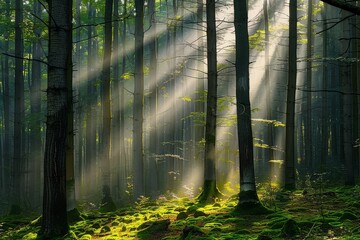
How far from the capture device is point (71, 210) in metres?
10.1

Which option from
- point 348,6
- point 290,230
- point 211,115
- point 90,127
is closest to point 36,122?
point 90,127

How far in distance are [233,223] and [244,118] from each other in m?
2.77

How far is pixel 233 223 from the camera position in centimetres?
770

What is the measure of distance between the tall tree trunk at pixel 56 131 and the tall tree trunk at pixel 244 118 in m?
4.38

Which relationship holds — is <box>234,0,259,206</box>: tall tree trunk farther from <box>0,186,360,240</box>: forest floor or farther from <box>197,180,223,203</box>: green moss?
<box>197,180,223,203</box>: green moss

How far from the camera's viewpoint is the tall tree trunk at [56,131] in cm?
659

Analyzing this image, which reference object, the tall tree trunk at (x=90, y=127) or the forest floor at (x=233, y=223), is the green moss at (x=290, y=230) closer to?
the forest floor at (x=233, y=223)

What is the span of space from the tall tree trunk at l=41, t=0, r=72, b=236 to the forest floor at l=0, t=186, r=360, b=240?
1.30 ft

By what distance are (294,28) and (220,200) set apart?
7.02m

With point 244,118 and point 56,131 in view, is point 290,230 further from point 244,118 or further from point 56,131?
point 56,131

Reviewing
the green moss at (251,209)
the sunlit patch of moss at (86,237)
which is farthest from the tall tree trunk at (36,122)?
the green moss at (251,209)

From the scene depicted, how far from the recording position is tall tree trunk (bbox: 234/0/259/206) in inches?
352

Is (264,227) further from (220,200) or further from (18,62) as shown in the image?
(18,62)

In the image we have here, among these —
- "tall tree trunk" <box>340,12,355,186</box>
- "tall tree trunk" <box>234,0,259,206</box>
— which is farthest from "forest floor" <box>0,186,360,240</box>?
"tall tree trunk" <box>340,12,355,186</box>
